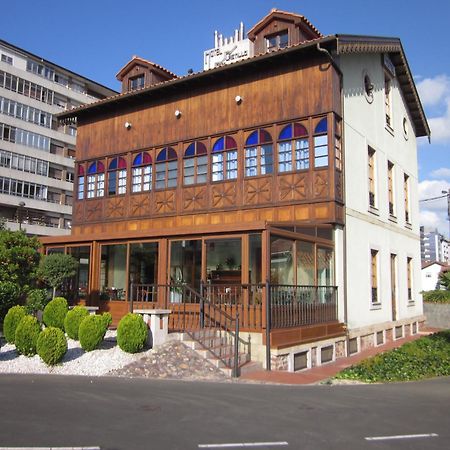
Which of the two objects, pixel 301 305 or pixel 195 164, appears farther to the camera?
pixel 195 164

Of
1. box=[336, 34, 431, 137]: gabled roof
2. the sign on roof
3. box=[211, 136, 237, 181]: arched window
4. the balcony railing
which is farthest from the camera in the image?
the sign on roof

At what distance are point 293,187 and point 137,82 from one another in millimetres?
9154

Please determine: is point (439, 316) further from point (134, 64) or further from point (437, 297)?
point (134, 64)

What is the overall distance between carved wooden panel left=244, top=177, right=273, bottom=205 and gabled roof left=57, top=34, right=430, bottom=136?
12.4 ft

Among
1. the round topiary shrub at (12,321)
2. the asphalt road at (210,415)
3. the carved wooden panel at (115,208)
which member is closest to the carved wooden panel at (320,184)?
the asphalt road at (210,415)

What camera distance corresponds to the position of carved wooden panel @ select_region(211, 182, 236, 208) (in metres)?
17.2

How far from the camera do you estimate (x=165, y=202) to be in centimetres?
1873

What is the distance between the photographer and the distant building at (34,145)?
4916cm

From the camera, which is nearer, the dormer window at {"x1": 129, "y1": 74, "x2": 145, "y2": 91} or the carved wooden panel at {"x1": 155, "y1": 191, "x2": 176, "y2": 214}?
the carved wooden panel at {"x1": 155, "y1": 191, "x2": 176, "y2": 214}

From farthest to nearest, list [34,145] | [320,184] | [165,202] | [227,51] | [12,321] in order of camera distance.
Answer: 1. [34,145]
2. [227,51]
3. [165,202]
4. [320,184]
5. [12,321]

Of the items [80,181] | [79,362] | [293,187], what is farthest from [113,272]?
[293,187]

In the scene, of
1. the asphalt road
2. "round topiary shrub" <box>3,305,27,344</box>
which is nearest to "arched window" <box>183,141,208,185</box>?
"round topiary shrub" <box>3,305,27,344</box>

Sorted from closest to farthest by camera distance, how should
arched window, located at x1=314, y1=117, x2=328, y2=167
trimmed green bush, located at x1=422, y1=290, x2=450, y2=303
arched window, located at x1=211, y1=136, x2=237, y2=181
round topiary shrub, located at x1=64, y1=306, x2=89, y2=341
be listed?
1. round topiary shrub, located at x1=64, y1=306, x2=89, y2=341
2. arched window, located at x1=314, y1=117, x2=328, y2=167
3. arched window, located at x1=211, y1=136, x2=237, y2=181
4. trimmed green bush, located at x1=422, y1=290, x2=450, y2=303

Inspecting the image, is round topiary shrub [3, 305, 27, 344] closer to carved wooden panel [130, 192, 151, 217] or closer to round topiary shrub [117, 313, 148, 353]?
round topiary shrub [117, 313, 148, 353]
